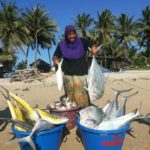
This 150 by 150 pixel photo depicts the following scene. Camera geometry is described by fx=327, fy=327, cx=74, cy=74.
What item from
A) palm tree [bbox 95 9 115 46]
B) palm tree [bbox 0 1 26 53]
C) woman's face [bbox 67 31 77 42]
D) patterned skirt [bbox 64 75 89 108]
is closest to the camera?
woman's face [bbox 67 31 77 42]

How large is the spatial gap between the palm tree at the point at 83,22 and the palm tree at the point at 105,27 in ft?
4.29

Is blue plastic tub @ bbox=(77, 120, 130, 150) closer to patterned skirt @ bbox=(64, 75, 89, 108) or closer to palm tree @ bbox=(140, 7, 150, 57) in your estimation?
patterned skirt @ bbox=(64, 75, 89, 108)

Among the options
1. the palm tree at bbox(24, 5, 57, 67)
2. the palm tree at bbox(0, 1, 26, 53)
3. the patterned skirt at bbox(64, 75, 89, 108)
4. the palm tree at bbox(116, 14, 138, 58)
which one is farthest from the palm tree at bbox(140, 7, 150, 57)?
the patterned skirt at bbox(64, 75, 89, 108)

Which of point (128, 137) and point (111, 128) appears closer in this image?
point (111, 128)

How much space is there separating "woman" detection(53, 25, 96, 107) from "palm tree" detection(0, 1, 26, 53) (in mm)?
30056

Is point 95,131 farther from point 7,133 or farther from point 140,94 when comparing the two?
point 140,94

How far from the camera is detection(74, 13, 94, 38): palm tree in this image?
42469mm

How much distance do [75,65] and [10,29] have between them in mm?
30593

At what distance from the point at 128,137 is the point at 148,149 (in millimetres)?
611

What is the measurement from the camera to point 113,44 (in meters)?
40.8

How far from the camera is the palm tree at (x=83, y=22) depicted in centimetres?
4247

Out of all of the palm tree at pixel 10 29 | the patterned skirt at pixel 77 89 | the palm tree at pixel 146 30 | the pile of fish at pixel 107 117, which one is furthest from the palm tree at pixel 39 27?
the pile of fish at pixel 107 117

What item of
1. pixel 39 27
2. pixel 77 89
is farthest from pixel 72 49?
pixel 39 27

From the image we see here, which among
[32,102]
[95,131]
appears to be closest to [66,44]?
[95,131]
